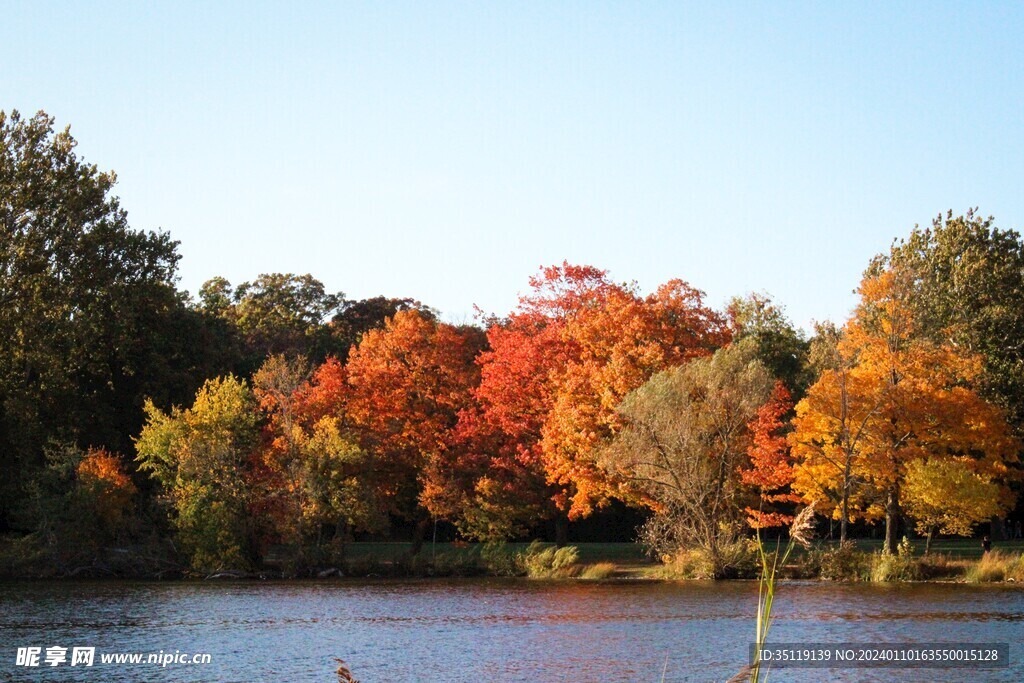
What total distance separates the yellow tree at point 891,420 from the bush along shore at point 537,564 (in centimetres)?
284

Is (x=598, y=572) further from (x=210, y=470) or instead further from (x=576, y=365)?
(x=210, y=470)

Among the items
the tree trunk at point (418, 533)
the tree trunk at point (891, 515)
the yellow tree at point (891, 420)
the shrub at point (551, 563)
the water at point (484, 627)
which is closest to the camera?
the water at point (484, 627)

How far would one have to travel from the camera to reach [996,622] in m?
29.5

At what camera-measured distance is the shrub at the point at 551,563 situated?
45.7m

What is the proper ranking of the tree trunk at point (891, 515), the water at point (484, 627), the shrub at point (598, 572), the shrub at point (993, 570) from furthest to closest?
the shrub at point (598, 572), the tree trunk at point (891, 515), the shrub at point (993, 570), the water at point (484, 627)

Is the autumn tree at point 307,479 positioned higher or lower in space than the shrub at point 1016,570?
higher

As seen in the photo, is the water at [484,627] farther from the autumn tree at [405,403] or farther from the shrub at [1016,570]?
the autumn tree at [405,403]

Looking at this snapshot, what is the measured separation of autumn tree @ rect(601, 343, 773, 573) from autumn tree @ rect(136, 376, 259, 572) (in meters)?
15.1

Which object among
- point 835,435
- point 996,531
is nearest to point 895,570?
point 835,435

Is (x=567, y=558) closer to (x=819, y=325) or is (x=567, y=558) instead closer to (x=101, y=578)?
(x=101, y=578)

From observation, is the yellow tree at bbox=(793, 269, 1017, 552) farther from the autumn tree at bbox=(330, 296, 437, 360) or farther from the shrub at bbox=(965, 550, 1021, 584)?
the autumn tree at bbox=(330, 296, 437, 360)

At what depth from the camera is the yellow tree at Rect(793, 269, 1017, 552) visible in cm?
4378

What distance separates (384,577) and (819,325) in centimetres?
3059

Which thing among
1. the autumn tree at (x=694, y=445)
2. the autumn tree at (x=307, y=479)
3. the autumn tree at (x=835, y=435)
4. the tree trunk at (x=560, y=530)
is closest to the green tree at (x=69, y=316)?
the autumn tree at (x=307, y=479)
